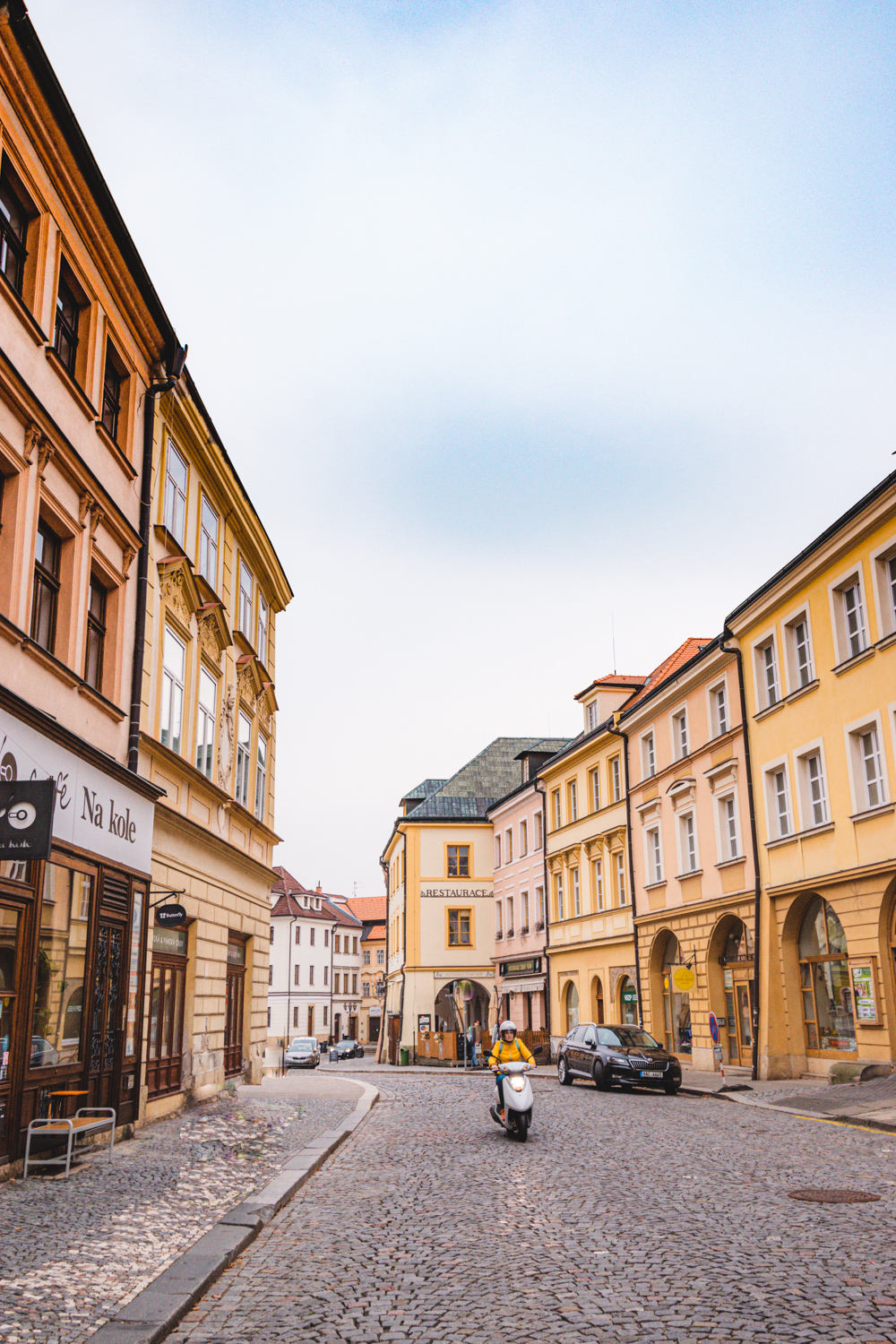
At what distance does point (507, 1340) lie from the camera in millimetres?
6027

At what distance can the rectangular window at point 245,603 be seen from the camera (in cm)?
2495

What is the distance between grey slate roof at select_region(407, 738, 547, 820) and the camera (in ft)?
196

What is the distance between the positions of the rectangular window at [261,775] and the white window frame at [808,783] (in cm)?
1189

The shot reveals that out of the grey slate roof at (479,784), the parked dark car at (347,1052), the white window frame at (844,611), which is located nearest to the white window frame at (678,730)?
the white window frame at (844,611)

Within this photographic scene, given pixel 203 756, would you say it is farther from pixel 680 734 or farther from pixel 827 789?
pixel 680 734

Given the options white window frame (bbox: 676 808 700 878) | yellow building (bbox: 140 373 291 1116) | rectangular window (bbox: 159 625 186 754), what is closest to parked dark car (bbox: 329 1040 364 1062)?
white window frame (bbox: 676 808 700 878)

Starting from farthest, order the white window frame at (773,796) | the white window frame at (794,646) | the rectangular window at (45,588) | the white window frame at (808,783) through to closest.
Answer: the white window frame at (773,796) → the white window frame at (794,646) → the white window frame at (808,783) → the rectangular window at (45,588)

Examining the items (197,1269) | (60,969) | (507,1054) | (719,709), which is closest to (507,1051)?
(507,1054)

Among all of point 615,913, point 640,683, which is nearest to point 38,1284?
point 615,913

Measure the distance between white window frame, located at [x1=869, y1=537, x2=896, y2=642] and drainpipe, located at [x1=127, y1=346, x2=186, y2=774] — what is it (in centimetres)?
1287

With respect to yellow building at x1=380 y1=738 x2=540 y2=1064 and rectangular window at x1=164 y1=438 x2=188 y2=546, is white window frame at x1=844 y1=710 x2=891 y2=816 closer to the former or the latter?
rectangular window at x1=164 y1=438 x2=188 y2=546

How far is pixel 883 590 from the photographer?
21875 millimetres

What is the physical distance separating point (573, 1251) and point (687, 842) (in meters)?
25.0

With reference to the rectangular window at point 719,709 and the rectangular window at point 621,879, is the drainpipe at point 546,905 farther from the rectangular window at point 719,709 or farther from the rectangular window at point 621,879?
the rectangular window at point 719,709
